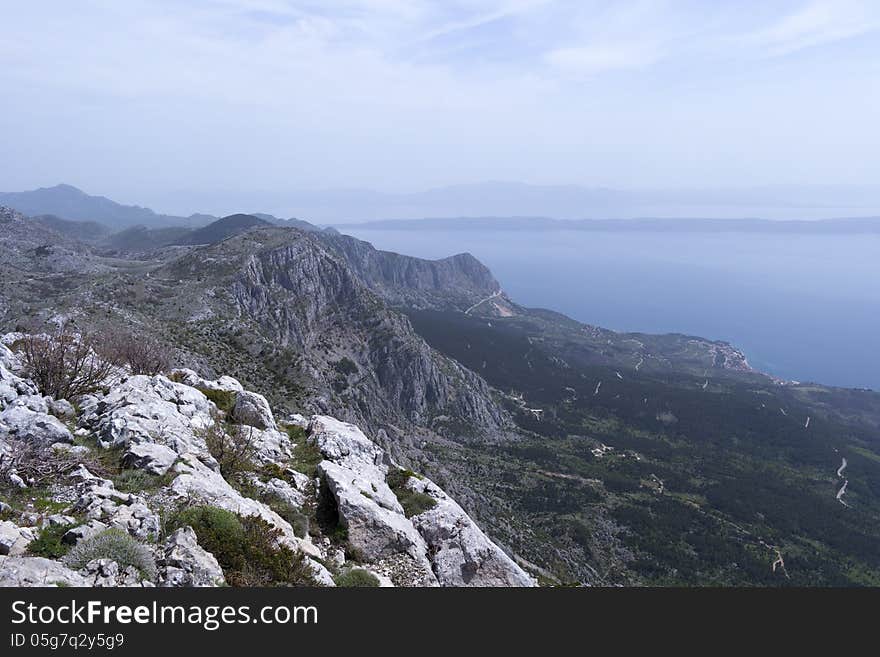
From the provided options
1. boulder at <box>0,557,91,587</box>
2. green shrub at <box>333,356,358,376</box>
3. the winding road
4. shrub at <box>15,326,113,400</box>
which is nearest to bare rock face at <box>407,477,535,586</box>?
boulder at <box>0,557,91,587</box>

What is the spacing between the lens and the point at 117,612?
29.8 ft

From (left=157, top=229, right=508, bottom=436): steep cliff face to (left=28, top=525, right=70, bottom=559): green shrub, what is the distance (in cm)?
8358

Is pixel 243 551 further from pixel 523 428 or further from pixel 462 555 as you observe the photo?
pixel 523 428

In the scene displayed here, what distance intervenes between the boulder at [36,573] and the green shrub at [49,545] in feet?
1.47

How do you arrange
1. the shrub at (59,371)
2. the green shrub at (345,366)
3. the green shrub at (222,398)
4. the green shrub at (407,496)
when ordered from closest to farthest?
1. the green shrub at (407,496)
2. the shrub at (59,371)
3. the green shrub at (222,398)
4. the green shrub at (345,366)

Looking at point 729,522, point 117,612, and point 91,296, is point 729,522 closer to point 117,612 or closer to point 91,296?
point 117,612

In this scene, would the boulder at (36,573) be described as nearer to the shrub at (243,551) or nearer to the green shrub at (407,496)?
the shrub at (243,551)

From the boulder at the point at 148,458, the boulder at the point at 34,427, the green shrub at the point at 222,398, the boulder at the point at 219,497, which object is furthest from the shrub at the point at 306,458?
the boulder at the point at 34,427

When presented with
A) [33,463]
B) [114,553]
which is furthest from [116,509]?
[33,463]

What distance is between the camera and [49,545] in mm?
10477

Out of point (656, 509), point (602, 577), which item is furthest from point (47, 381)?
point (656, 509)

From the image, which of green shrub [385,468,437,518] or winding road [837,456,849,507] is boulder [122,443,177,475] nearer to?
green shrub [385,468,437,518]

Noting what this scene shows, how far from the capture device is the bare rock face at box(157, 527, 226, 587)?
10.7m

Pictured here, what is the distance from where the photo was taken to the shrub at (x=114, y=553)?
10.0 metres
